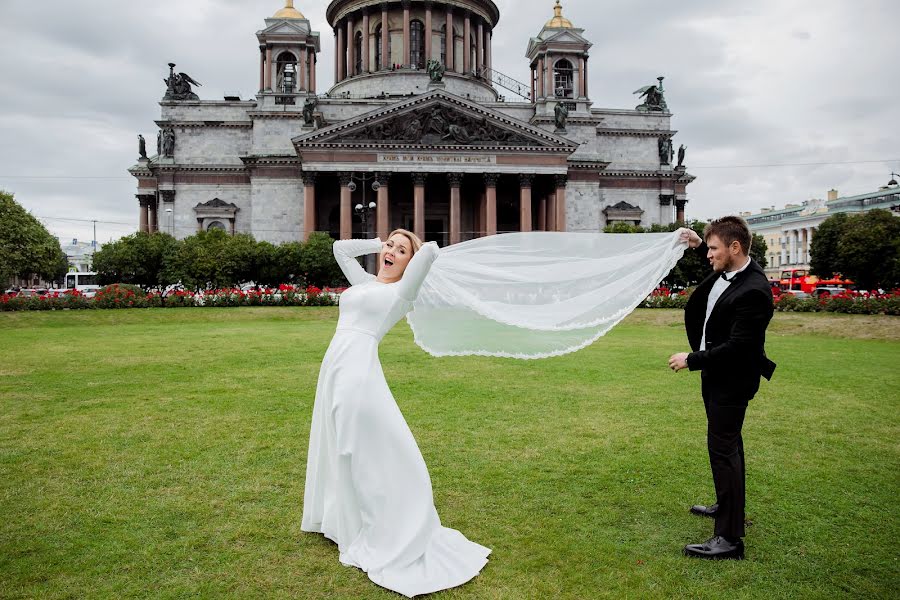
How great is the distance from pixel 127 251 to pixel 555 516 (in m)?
43.9

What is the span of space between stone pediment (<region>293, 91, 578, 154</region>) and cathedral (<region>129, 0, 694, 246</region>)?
10 centimetres

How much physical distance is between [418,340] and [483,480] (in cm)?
166

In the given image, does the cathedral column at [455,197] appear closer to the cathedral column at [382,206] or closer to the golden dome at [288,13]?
the cathedral column at [382,206]

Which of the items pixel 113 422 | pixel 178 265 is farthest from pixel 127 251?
pixel 113 422

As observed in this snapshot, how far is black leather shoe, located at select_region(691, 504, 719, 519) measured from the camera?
6059mm

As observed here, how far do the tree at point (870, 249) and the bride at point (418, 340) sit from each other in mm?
43248

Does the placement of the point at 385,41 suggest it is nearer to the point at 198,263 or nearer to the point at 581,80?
the point at 581,80

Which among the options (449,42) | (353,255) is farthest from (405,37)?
(353,255)

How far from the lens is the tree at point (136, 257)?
43688 millimetres

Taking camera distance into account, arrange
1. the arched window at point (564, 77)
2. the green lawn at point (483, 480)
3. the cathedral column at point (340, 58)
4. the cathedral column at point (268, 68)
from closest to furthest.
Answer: the green lawn at point (483, 480)
the cathedral column at point (268, 68)
the arched window at point (564, 77)
the cathedral column at point (340, 58)

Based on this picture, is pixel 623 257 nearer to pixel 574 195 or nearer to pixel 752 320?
pixel 752 320

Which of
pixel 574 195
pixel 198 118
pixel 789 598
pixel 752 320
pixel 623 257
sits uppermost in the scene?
pixel 198 118

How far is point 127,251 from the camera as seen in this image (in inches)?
1720

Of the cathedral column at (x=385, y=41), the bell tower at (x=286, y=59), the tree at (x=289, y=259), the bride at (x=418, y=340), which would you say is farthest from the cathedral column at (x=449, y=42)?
the bride at (x=418, y=340)
